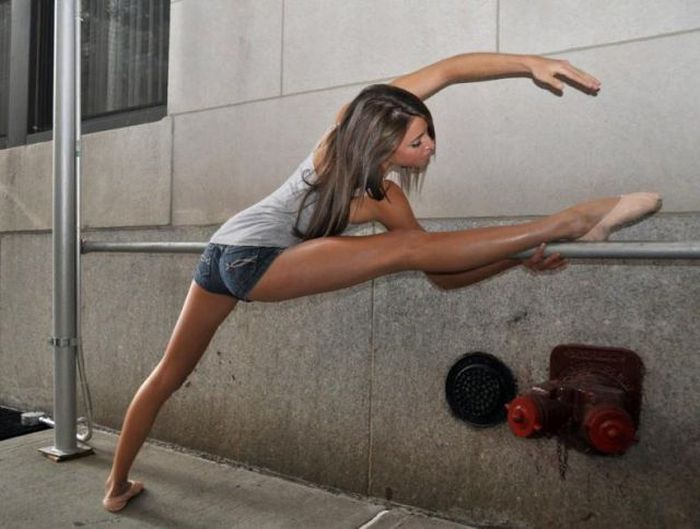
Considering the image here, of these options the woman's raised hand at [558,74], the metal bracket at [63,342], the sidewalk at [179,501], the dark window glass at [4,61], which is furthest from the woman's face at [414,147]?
the dark window glass at [4,61]

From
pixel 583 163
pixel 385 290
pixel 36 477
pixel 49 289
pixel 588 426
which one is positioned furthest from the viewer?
pixel 49 289

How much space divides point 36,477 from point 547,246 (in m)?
2.40

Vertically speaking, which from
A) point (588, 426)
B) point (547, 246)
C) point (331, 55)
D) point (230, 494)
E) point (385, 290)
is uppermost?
point (331, 55)

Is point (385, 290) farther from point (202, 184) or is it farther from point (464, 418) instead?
point (202, 184)

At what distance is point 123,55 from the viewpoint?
392cm

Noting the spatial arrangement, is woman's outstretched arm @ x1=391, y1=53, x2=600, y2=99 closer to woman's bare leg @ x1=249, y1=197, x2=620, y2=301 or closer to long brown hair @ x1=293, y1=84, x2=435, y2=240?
long brown hair @ x1=293, y1=84, x2=435, y2=240

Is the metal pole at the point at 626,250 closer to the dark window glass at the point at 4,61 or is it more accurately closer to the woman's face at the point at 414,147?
the woman's face at the point at 414,147

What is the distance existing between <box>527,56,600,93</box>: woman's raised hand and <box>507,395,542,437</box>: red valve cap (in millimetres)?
930

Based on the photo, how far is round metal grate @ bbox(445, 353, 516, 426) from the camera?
7.36 ft

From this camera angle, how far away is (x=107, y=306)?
3.52m

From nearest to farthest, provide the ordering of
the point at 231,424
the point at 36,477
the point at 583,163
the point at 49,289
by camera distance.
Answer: the point at 583,163 → the point at 36,477 → the point at 231,424 → the point at 49,289

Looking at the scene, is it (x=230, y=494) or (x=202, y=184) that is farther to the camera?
(x=202, y=184)

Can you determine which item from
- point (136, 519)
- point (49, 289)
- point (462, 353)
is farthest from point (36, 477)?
point (462, 353)

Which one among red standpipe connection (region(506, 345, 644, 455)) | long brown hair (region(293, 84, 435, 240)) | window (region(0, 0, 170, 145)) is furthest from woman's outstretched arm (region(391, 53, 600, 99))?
window (region(0, 0, 170, 145))
